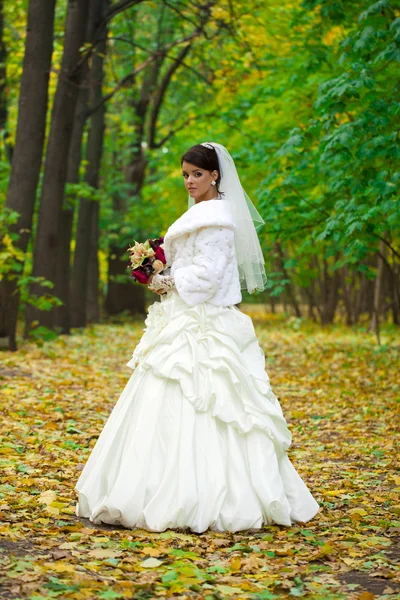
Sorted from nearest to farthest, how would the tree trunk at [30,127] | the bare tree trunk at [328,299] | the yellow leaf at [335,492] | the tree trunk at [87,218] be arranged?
the yellow leaf at [335,492] < the tree trunk at [30,127] < the tree trunk at [87,218] < the bare tree trunk at [328,299]

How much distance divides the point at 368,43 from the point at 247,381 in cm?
488

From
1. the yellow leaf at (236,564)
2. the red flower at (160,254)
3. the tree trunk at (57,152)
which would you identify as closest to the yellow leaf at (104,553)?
the yellow leaf at (236,564)

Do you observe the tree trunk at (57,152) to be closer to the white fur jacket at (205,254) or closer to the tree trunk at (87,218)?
the tree trunk at (87,218)

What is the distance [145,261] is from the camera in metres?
5.18

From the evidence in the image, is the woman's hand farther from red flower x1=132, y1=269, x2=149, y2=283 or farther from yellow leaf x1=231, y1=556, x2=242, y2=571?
yellow leaf x1=231, y1=556, x2=242, y2=571

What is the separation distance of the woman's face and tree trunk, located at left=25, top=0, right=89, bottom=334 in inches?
391

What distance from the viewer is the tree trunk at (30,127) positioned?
13.4m

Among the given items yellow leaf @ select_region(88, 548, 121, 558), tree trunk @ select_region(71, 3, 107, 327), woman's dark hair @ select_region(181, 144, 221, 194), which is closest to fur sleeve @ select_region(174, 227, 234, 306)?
woman's dark hair @ select_region(181, 144, 221, 194)

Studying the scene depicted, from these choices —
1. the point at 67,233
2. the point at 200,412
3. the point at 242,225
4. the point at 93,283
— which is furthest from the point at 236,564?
the point at 93,283

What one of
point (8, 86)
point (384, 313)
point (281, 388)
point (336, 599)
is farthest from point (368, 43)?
point (384, 313)

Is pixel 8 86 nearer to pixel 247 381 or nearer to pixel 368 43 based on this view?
pixel 368 43

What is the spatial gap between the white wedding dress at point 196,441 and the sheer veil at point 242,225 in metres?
0.38

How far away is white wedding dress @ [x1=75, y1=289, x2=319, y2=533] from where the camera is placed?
4.71m

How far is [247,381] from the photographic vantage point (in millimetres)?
5016
